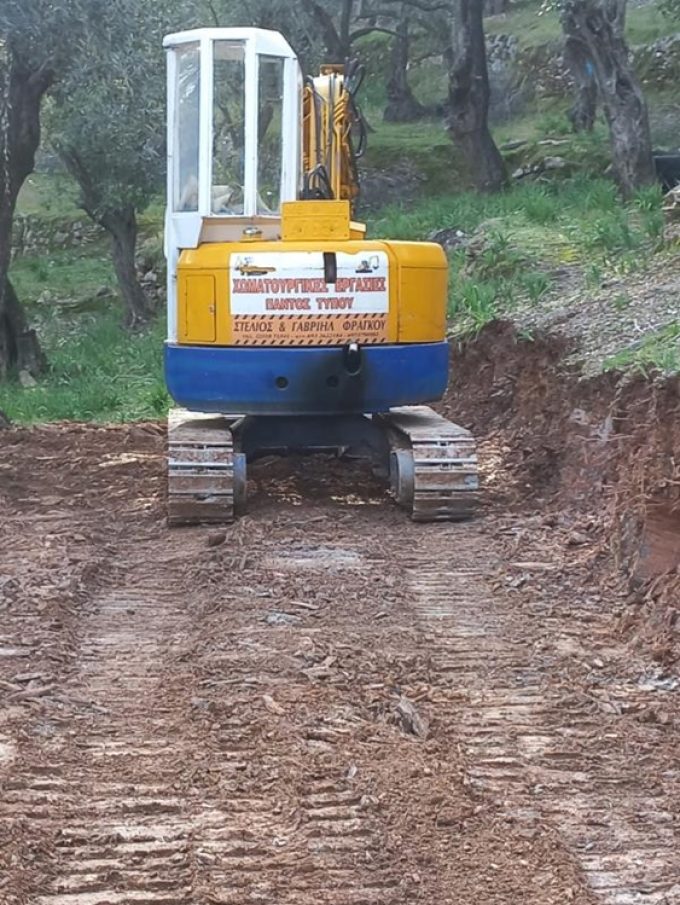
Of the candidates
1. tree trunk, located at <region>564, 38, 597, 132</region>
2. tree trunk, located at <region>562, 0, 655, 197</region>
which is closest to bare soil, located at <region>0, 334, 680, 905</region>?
tree trunk, located at <region>562, 0, 655, 197</region>

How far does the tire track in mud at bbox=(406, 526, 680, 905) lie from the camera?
163 inches

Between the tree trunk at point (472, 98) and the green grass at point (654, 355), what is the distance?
13.3 meters

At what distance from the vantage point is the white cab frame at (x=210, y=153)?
908 cm

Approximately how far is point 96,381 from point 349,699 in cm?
1254

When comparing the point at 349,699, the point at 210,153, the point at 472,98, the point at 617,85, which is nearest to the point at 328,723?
the point at 349,699

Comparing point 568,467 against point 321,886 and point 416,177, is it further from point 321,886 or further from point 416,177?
point 416,177

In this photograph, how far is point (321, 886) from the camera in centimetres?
393

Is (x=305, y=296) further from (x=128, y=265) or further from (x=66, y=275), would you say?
(x=66, y=275)

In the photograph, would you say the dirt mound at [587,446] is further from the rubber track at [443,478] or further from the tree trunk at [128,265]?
the tree trunk at [128,265]

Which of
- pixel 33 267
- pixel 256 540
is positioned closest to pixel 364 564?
pixel 256 540

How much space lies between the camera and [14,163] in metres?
17.1

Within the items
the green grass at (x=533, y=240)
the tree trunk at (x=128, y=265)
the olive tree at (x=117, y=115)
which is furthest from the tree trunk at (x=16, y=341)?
the tree trunk at (x=128, y=265)

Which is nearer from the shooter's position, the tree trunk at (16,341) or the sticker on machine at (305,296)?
the sticker on machine at (305,296)

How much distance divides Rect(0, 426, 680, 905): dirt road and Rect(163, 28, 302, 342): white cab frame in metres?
1.96
